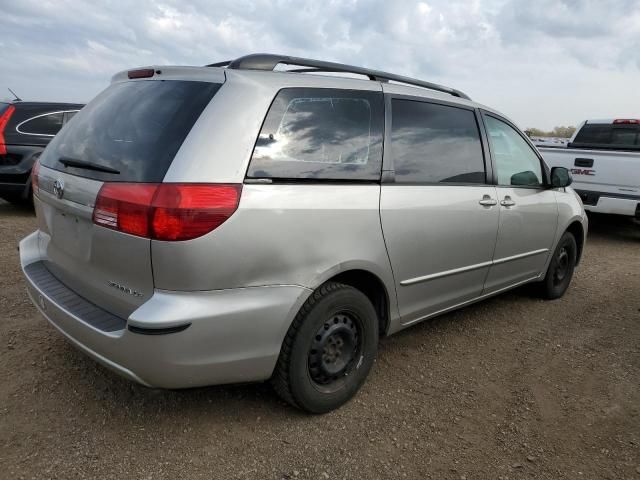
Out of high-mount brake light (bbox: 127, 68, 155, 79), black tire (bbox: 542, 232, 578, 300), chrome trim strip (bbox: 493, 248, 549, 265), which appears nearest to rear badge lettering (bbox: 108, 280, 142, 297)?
high-mount brake light (bbox: 127, 68, 155, 79)

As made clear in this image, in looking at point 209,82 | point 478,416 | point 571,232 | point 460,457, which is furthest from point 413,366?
point 571,232

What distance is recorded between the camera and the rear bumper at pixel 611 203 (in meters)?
7.14

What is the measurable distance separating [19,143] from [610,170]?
837 centimetres

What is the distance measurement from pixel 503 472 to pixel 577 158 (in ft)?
21.4

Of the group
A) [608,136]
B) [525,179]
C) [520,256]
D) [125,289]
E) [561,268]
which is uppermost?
[608,136]

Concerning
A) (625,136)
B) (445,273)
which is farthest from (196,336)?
(625,136)

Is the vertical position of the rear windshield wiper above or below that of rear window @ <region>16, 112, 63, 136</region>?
below

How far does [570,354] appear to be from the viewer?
3.64 m

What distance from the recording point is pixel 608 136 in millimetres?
8641

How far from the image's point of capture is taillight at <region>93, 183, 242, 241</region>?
6.73 ft

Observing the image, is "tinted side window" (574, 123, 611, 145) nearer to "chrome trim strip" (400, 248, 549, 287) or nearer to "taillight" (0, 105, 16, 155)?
"chrome trim strip" (400, 248, 549, 287)

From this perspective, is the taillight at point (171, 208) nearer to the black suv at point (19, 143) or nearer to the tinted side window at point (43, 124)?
the black suv at point (19, 143)

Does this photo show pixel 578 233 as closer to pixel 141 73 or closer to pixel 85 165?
pixel 141 73

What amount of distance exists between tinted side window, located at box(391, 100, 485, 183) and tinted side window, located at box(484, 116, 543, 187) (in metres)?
0.24
